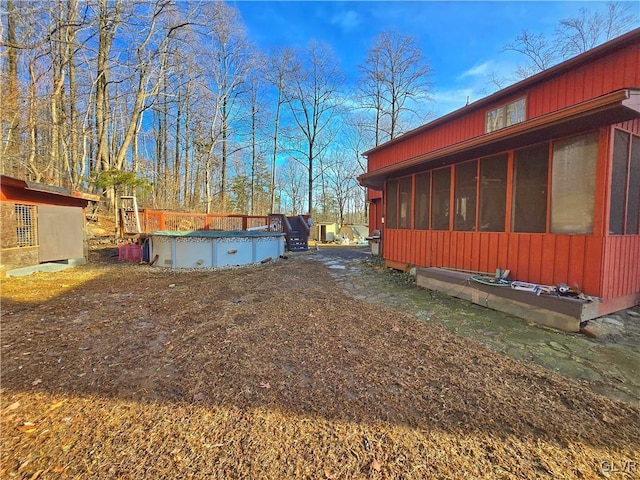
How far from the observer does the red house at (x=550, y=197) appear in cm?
382

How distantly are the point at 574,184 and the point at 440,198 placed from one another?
2.47 metres

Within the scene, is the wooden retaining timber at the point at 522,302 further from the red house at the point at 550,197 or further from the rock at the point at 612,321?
the rock at the point at 612,321

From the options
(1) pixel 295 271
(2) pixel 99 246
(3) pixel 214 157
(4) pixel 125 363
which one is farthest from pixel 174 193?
(4) pixel 125 363

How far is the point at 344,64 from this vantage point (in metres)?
23.9

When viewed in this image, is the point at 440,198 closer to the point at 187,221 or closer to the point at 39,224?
the point at 39,224

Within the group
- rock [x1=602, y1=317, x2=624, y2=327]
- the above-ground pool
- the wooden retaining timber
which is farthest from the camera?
the above-ground pool

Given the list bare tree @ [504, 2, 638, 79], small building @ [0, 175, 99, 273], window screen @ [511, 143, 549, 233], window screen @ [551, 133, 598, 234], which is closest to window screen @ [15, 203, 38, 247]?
small building @ [0, 175, 99, 273]

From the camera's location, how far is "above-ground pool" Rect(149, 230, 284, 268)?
27.9 ft

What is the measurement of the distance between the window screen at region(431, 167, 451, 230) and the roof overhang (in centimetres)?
23

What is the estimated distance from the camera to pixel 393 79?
21.4 meters

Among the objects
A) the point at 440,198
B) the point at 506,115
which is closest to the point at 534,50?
the point at 506,115

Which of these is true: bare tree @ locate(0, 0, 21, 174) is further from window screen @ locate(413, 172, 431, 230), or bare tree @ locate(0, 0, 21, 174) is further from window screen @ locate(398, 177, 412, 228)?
window screen @ locate(413, 172, 431, 230)

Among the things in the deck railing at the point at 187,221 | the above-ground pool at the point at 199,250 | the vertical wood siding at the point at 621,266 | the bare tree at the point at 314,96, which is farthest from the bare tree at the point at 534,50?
the above-ground pool at the point at 199,250

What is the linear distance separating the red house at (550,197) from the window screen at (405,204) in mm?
255
